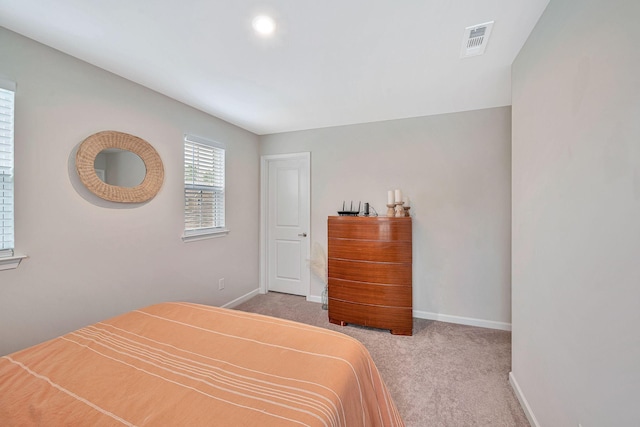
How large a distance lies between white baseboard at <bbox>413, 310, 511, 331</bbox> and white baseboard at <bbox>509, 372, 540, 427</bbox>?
0.95 meters

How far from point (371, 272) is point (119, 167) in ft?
8.34

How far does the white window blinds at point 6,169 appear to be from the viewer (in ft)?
4.78

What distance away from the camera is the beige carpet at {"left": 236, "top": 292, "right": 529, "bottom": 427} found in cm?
158

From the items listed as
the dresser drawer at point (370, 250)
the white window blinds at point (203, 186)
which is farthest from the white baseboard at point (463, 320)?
the white window blinds at point (203, 186)

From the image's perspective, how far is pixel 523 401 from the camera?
1598 millimetres

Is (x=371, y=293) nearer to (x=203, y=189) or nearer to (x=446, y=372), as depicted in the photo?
(x=446, y=372)

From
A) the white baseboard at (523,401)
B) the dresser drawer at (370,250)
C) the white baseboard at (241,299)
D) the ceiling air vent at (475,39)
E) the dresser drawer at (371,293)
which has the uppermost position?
the ceiling air vent at (475,39)

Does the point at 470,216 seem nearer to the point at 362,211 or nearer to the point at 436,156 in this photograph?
the point at 436,156

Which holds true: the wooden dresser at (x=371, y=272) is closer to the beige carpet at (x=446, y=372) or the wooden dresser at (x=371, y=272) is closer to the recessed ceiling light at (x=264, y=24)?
the beige carpet at (x=446, y=372)

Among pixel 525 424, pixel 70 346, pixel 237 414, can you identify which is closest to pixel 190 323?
pixel 70 346

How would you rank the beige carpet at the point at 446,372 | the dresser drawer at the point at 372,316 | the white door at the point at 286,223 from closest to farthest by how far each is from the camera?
the beige carpet at the point at 446,372 → the dresser drawer at the point at 372,316 → the white door at the point at 286,223

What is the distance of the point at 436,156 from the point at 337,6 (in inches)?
81.6

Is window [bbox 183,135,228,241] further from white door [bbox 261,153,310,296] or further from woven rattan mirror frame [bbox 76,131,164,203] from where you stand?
white door [bbox 261,153,310,296]

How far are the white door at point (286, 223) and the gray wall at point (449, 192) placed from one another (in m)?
0.66
